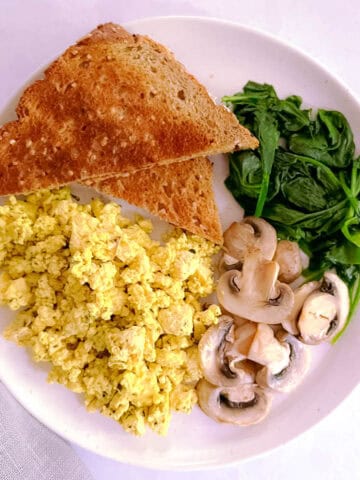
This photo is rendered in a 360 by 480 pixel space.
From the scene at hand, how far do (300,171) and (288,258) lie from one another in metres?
0.42

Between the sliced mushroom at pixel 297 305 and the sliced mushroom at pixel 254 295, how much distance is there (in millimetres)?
78

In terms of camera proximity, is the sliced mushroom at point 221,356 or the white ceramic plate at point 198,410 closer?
the sliced mushroom at point 221,356

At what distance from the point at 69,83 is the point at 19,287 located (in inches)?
37.2

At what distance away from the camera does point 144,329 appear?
7.31 ft

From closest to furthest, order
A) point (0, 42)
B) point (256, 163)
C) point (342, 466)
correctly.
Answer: point (256, 163)
point (0, 42)
point (342, 466)

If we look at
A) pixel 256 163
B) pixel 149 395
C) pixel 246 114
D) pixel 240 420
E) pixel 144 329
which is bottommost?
pixel 240 420

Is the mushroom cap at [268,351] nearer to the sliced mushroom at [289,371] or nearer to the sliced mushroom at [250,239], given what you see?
the sliced mushroom at [289,371]

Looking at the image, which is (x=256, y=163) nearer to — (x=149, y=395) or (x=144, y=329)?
(x=144, y=329)

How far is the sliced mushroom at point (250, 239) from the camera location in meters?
2.47

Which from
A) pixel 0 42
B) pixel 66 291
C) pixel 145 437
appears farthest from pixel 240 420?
pixel 0 42

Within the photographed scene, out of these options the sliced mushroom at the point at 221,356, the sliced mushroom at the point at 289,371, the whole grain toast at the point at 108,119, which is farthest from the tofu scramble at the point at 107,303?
the sliced mushroom at the point at 289,371

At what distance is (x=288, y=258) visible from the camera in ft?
8.25

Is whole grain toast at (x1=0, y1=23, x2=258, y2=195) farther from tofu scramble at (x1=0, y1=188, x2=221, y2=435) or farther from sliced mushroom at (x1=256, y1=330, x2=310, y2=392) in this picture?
sliced mushroom at (x1=256, y1=330, x2=310, y2=392)

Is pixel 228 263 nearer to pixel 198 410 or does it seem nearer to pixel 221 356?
pixel 221 356
